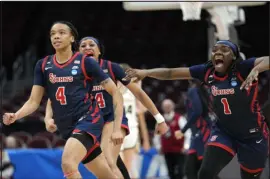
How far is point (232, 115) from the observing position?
786 centimetres

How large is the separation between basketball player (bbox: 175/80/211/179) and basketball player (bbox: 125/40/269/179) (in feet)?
8.60

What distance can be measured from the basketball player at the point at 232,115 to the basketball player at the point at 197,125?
2621mm

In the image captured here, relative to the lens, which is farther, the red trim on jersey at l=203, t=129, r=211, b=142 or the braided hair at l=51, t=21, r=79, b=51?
the red trim on jersey at l=203, t=129, r=211, b=142

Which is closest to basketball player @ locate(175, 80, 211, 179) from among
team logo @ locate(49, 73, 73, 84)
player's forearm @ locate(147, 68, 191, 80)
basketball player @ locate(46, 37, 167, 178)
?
basketball player @ locate(46, 37, 167, 178)

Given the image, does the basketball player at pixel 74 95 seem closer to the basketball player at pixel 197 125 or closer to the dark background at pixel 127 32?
the basketball player at pixel 197 125

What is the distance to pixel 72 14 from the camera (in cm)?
2595

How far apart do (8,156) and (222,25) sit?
483 cm

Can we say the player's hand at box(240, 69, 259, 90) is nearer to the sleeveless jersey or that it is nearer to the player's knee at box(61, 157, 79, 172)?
the sleeveless jersey

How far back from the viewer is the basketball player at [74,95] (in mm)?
7141

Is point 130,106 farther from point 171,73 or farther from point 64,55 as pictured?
point 64,55

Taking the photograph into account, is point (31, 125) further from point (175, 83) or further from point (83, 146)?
point (83, 146)

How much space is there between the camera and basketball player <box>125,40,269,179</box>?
306 inches

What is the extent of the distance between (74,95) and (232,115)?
189cm

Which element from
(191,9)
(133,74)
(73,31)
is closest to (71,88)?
(73,31)
